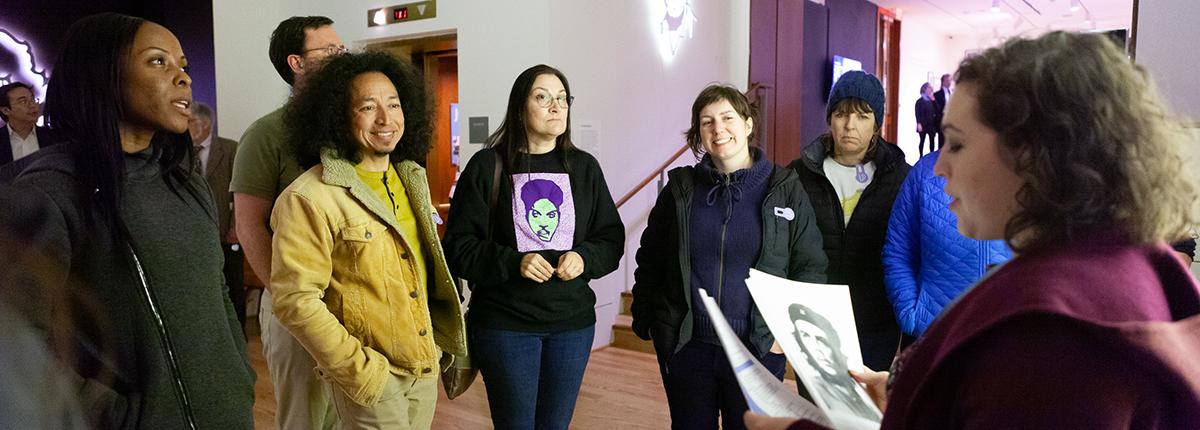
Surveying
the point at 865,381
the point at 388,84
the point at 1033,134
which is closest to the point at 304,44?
the point at 388,84

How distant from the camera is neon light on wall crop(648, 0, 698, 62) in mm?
5508

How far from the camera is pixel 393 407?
1747 mm

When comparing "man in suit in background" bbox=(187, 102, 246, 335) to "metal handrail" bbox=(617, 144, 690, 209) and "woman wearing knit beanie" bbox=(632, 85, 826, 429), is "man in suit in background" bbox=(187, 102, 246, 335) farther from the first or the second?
"woman wearing knit beanie" bbox=(632, 85, 826, 429)

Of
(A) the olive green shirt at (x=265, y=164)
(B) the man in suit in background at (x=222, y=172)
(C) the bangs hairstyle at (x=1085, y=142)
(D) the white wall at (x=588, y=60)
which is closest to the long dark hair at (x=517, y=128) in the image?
(A) the olive green shirt at (x=265, y=164)

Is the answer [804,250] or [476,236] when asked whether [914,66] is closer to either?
[804,250]

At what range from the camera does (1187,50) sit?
2.84 metres

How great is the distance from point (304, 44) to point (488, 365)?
3.43 ft

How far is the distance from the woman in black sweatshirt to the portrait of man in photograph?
43.6 inches

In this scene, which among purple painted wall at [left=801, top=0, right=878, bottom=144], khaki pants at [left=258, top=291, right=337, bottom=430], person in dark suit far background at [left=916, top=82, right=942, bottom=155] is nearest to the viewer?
khaki pants at [left=258, top=291, right=337, bottom=430]

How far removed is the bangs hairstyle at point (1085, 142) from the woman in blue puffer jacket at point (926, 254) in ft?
4.46

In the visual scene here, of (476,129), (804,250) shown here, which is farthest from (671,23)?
(804,250)

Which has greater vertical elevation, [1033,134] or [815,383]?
[1033,134]

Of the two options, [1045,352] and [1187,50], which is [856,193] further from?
[1045,352]

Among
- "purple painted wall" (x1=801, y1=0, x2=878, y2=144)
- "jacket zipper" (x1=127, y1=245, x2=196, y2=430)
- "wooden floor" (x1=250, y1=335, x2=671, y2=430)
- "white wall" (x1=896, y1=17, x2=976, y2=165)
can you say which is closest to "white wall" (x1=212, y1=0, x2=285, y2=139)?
"wooden floor" (x1=250, y1=335, x2=671, y2=430)
